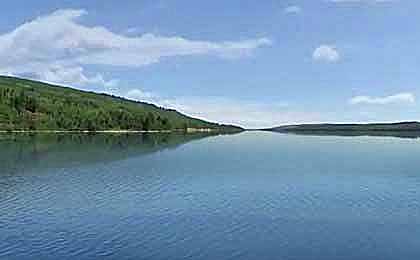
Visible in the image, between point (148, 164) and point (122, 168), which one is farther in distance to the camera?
point (148, 164)

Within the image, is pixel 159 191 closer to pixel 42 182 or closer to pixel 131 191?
pixel 131 191

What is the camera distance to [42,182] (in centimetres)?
4856

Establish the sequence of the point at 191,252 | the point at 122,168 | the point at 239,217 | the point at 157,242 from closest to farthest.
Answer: the point at 191,252
the point at 157,242
the point at 239,217
the point at 122,168

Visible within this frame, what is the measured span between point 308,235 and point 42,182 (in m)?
28.9

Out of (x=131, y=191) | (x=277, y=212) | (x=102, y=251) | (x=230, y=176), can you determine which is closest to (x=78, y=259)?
(x=102, y=251)

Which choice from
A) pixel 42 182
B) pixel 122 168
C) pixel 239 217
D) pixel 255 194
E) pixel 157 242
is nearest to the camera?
pixel 157 242

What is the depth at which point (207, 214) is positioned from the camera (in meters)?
34.7

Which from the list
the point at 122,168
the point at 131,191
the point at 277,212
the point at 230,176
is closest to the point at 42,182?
the point at 131,191

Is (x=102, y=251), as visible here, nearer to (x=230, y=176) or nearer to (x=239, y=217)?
(x=239, y=217)

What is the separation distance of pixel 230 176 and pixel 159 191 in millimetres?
13841

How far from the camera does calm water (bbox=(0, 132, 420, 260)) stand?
25984 millimetres

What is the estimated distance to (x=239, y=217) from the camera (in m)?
33.7

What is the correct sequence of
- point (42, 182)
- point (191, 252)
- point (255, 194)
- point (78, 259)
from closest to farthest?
point (78, 259)
point (191, 252)
point (255, 194)
point (42, 182)

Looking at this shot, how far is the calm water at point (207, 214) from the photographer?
25984mm
